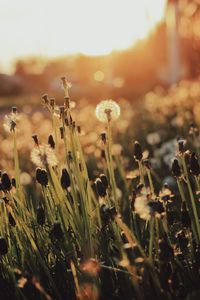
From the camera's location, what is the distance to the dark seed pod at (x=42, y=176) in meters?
2.51

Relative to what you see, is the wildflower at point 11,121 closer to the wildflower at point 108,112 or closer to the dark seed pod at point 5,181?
the dark seed pod at point 5,181

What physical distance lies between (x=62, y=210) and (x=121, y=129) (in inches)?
184

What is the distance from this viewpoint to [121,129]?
7.27 metres

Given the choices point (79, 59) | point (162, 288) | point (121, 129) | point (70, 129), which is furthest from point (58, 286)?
point (79, 59)

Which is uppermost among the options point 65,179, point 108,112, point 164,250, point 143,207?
point 108,112

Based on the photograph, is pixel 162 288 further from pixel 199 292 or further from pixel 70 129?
pixel 70 129

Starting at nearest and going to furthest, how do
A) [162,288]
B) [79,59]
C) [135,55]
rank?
[162,288] < [135,55] < [79,59]

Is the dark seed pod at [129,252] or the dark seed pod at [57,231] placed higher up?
the dark seed pod at [57,231]

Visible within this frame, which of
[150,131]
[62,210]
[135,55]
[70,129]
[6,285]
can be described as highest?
[135,55]

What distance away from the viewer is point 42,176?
2.53 m

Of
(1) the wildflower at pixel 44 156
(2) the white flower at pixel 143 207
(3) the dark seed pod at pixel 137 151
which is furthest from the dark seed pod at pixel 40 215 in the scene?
(2) the white flower at pixel 143 207

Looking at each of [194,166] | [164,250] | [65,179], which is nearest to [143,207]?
[164,250]

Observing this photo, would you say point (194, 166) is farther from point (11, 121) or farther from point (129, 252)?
point (11, 121)

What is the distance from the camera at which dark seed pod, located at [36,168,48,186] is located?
8.23 feet
